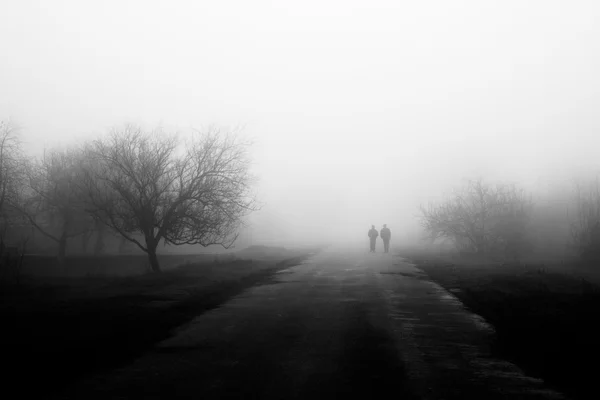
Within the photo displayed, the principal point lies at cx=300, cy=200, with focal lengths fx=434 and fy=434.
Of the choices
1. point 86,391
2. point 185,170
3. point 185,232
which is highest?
point 185,170

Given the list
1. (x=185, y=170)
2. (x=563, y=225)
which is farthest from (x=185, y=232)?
(x=563, y=225)

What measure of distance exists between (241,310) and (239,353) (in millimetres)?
3955

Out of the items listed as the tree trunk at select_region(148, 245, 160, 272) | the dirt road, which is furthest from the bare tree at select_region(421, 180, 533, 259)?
the dirt road

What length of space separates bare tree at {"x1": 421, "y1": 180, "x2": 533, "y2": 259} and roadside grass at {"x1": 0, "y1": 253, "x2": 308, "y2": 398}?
25.4m

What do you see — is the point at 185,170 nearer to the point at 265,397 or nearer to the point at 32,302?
the point at 32,302

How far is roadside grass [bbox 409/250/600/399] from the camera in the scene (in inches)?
244

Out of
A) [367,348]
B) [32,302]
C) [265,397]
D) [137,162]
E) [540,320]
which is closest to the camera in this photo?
[265,397]

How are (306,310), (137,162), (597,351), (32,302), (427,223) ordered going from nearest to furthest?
(597,351)
(306,310)
(32,302)
(137,162)
(427,223)

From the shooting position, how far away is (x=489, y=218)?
3591 centimetres

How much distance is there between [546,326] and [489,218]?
2929cm

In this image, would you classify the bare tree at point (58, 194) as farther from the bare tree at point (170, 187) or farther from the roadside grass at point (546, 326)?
the roadside grass at point (546, 326)

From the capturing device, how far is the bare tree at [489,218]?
35344mm

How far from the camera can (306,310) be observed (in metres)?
11.1

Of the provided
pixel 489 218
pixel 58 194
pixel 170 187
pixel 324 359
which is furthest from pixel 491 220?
pixel 58 194
